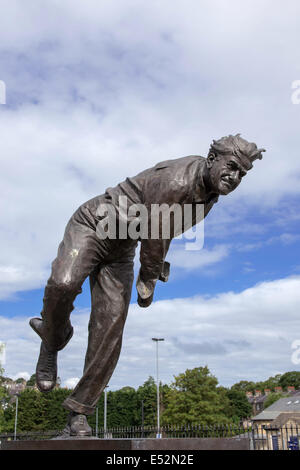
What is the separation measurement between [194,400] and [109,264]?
40037 mm

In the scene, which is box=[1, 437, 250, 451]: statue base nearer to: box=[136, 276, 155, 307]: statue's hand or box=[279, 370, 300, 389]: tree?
box=[136, 276, 155, 307]: statue's hand

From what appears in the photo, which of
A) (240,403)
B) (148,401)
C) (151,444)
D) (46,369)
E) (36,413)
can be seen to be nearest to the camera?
(151,444)

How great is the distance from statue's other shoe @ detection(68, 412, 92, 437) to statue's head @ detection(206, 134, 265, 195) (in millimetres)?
2502

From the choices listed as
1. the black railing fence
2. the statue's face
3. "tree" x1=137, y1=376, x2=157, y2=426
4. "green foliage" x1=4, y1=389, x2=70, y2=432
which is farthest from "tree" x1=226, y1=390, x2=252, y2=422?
the statue's face

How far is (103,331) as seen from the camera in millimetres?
4902

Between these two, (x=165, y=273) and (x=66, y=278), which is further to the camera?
(x=165, y=273)

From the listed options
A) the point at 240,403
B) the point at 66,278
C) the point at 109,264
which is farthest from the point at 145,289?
the point at 240,403

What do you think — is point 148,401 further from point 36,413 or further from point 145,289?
point 145,289

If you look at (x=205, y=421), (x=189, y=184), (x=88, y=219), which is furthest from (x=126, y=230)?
(x=205, y=421)

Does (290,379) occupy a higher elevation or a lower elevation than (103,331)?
higher

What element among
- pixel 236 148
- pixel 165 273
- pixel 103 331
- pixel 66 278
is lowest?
pixel 103 331

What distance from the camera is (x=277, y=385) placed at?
114 m

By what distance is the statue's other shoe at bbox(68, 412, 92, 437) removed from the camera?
14.8 ft

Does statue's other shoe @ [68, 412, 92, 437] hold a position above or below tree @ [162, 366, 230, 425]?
below
